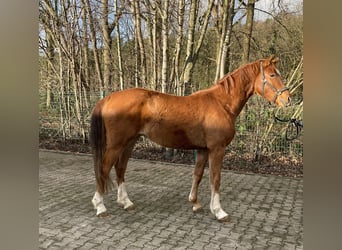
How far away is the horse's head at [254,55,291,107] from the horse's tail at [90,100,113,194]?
1.29m

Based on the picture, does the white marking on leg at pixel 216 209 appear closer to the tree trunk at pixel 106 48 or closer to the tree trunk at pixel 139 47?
the tree trunk at pixel 139 47

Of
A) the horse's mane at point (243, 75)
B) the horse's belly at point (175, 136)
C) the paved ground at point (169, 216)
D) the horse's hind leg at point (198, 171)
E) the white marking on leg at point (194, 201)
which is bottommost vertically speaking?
the paved ground at point (169, 216)

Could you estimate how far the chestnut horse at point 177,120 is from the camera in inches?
97.8

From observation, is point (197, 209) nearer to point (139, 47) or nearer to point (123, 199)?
point (123, 199)

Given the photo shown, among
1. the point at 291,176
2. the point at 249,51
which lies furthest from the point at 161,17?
the point at 291,176

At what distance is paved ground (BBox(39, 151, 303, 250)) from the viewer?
2.10 meters

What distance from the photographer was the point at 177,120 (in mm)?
2482

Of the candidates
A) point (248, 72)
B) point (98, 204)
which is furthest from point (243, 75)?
point (98, 204)

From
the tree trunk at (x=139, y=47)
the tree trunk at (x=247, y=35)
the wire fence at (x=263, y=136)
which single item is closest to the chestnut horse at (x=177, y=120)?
the wire fence at (x=263, y=136)

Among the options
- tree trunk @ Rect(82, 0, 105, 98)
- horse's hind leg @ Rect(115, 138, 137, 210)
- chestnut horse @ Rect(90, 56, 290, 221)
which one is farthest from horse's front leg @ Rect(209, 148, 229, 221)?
tree trunk @ Rect(82, 0, 105, 98)

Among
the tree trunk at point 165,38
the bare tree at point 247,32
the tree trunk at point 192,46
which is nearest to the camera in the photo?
the bare tree at point 247,32

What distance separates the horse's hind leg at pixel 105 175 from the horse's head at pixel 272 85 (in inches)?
49.5
